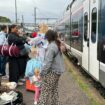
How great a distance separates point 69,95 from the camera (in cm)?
990

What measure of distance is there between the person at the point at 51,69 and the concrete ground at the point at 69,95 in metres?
1.55

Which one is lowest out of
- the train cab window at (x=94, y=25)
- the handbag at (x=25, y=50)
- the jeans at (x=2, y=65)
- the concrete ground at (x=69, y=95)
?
the concrete ground at (x=69, y=95)

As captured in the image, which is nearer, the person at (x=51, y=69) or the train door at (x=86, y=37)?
the person at (x=51, y=69)

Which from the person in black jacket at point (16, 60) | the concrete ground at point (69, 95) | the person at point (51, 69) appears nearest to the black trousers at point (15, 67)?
the person in black jacket at point (16, 60)

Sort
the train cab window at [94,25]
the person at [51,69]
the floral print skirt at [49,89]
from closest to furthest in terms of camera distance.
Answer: the person at [51,69] → the floral print skirt at [49,89] → the train cab window at [94,25]

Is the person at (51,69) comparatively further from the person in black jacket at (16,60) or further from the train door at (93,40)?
the person in black jacket at (16,60)

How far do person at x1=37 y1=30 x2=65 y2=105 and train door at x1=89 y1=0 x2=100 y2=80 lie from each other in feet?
10.3

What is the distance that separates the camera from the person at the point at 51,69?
23.4 ft

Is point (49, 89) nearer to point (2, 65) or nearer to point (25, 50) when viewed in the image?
point (25, 50)

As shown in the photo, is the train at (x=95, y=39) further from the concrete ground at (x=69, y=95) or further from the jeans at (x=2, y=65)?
the jeans at (x=2, y=65)

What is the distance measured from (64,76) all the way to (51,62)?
21.9ft

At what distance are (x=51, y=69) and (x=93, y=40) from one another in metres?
4.02

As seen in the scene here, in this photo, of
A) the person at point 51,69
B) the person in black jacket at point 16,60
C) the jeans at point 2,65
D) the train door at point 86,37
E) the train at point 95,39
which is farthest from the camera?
the jeans at point 2,65

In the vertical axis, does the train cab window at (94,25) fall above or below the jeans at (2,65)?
above
